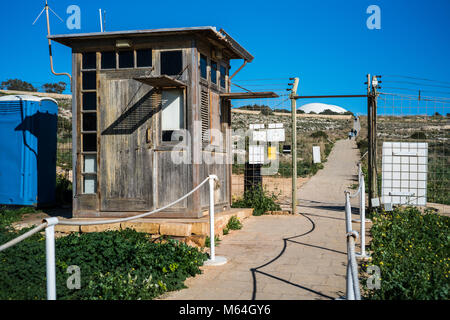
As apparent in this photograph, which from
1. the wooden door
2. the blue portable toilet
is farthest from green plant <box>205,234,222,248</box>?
the blue portable toilet

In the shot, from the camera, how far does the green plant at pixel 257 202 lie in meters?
11.8

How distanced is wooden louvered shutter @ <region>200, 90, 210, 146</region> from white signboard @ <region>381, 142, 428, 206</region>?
4.67 meters

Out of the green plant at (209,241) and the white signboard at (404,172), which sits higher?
the white signboard at (404,172)

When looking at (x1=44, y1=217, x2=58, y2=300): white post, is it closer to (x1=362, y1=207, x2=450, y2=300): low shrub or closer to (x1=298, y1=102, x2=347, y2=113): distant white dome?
(x1=362, y1=207, x2=450, y2=300): low shrub

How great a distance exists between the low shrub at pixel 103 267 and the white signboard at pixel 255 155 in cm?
564

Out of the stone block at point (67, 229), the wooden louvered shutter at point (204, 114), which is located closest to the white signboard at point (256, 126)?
the wooden louvered shutter at point (204, 114)

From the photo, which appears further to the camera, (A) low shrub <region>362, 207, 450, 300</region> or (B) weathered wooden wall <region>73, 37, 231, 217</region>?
(B) weathered wooden wall <region>73, 37, 231, 217</region>

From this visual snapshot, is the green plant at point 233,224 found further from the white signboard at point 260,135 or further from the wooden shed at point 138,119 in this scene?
the white signboard at point 260,135

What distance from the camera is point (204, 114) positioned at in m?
9.24

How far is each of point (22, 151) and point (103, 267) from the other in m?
6.72

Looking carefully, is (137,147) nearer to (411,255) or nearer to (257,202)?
(257,202)

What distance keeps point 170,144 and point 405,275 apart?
5.18m

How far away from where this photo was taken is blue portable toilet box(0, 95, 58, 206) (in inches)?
437
